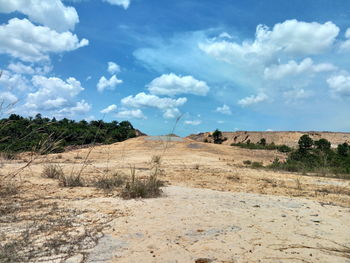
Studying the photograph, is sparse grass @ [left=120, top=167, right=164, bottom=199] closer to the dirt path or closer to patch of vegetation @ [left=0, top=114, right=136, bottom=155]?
the dirt path

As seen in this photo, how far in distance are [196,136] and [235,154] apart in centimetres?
2157

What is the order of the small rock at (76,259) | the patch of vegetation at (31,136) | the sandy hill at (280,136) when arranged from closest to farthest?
the small rock at (76,259)
the patch of vegetation at (31,136)
the sandy hill at (280,136)

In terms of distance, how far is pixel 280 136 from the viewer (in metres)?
37.9

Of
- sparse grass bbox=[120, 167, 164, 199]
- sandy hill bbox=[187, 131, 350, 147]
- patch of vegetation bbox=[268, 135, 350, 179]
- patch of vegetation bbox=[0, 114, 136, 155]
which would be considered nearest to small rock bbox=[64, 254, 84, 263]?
patch of vegetation bbox=[0, 114, 136, 155]

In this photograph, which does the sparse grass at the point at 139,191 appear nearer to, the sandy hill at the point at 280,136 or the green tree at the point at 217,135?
the green tree at the point at 217,135

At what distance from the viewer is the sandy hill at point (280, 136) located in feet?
116

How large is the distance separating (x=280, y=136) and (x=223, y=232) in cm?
3586

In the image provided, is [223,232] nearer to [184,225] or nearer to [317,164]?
[184,225]

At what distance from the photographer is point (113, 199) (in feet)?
18.2

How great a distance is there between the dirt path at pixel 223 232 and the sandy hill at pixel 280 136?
29.9 m

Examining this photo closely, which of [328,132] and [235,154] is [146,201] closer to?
[235,154]

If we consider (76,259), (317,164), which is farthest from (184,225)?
(317,164)

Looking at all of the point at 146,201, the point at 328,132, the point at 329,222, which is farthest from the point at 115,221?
the point at 328,132

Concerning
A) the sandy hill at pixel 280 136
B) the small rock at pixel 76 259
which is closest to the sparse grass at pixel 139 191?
the small rock at pixel 76 259
